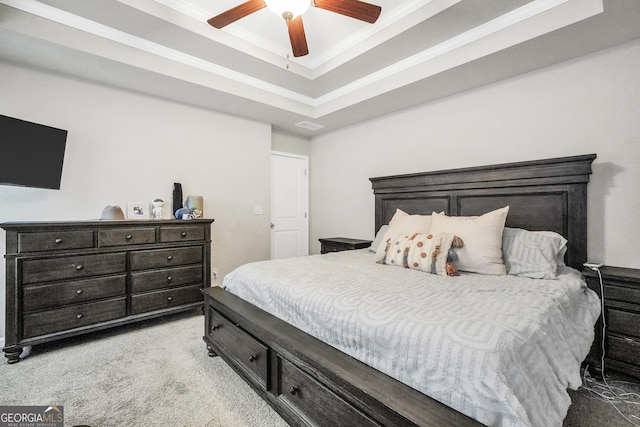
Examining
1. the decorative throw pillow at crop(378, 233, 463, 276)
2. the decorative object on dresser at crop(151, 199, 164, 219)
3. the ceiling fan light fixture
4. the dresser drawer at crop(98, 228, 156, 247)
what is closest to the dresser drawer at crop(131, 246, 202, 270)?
the dresser drawer at crop(98, 228, 156, 247)

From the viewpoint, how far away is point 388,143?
382 centimetres

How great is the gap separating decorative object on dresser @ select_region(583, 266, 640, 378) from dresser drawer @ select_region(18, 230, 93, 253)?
3975 millimetres

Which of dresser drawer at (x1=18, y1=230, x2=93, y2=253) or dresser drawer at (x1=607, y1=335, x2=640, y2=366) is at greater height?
dresser drawer at (x1=18, y1=230, x2=93, y2=253)

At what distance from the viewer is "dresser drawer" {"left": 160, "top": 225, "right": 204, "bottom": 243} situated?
115 inches

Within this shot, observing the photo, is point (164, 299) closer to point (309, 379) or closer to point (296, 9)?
point (309, 379)

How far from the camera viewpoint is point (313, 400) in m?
1.36

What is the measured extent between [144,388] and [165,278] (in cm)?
123

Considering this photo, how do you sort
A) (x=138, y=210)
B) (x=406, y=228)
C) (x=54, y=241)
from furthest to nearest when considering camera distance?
(x=138, y=210), (x=406, y=228), (x=54, y=241)

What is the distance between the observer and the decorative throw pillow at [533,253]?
2.01 m

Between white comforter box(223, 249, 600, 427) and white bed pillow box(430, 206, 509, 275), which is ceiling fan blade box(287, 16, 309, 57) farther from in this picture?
white bed pillow box(430, 206, 509, 275)

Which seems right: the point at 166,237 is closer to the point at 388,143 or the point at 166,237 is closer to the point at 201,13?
the point at 201,13

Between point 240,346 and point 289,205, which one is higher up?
point 289,205

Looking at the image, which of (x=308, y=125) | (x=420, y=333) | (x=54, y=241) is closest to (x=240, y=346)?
(x=420, y=333)

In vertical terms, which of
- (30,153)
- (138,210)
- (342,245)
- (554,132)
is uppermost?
(554,132)
